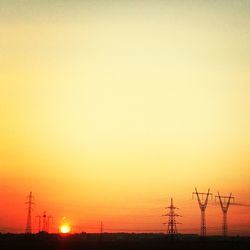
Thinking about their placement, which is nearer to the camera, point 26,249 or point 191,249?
point 26,249

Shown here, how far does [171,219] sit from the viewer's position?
149 metres

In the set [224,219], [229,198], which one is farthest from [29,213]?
[229,198]

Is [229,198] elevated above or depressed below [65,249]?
above

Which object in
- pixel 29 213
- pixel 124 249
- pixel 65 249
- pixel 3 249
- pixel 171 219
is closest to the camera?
pixel 3 249

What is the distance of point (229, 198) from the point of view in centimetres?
17412

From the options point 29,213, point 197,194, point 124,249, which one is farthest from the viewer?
point 197,194

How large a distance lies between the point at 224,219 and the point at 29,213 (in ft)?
214

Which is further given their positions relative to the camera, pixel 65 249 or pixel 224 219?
pixel 224 219

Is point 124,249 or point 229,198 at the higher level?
point 229,198

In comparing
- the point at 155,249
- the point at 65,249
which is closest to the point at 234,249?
the point at 155,249

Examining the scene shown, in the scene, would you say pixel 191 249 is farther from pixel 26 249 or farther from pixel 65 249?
pixel 26 249

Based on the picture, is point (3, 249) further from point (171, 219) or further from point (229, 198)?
point (229, 198)

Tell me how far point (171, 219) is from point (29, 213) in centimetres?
4453

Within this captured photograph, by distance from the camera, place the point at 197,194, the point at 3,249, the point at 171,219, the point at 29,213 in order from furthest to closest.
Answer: the point at 197,194 < the point at 171,219 < the point at 29,213 < the point at 3,249
